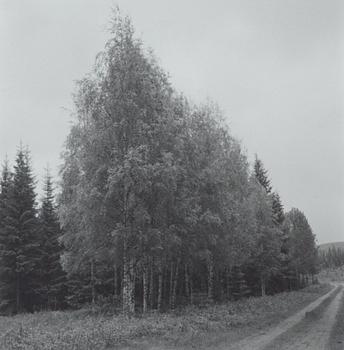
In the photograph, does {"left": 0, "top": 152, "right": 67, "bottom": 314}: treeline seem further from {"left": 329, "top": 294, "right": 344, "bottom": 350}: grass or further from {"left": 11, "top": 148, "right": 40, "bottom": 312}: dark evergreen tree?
{"left": 329, "top": 294, "right": 344, "bottom": 350}: grass

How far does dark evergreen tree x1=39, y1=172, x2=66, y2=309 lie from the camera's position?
1435 inches

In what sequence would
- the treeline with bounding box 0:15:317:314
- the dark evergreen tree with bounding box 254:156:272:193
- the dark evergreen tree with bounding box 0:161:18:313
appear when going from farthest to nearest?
the dark evergreen tree with bounding box 254:156:272:193 → the dark evergreen tree with bounding box 0:161:18:313 → the treeline with bounding box 0:15:317:314

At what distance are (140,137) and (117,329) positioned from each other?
950cm

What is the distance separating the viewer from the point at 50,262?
37500 millimetres

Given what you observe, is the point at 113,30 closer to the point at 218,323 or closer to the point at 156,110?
the point at 156,110

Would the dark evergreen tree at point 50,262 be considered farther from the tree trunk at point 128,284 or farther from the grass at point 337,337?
the grass at point 337,337

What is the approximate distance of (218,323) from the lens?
17844mm

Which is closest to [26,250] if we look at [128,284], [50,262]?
[50,262]

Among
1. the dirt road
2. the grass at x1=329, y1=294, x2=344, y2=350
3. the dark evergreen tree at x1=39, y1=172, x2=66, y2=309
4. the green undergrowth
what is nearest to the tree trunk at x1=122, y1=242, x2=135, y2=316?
the dirt road

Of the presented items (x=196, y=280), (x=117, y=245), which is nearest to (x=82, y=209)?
(x=117, y=245)

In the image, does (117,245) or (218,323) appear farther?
(117,245)

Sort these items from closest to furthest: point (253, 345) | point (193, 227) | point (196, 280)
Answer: point (253, 345) → point (193, 227) → point (196, 280)

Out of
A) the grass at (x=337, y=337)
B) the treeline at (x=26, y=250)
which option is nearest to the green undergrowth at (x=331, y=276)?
the treeline at (x=26, y=250)

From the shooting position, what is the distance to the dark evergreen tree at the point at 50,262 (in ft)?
120
